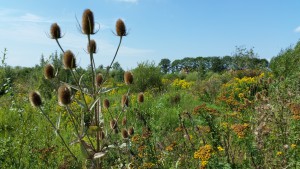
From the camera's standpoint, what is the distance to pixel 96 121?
1983 mm

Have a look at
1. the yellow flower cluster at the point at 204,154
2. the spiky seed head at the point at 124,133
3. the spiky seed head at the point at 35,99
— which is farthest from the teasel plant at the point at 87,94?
the spiky seed head at the point at 124,133

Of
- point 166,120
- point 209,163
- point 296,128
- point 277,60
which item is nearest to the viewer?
point 209,163

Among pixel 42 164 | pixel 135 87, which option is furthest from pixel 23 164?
pixel 135 87

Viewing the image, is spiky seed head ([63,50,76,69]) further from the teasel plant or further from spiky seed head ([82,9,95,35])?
spiky seed head ([82,9,95,35])

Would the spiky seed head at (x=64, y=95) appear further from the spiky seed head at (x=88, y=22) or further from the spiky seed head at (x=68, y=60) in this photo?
the spiky seed head at (x=88, y=22)

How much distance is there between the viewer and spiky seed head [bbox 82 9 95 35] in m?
2.02

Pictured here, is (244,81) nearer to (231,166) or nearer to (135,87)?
(135,87)

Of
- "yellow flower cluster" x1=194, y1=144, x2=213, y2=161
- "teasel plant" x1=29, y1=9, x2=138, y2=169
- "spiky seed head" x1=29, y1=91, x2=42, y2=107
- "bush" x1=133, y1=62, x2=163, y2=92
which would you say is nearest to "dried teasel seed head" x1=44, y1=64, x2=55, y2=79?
"teasel plant" x1=29, y1=9, x2=138, y2=169

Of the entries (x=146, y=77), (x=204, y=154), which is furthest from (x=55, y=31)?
(x=146, y=77)

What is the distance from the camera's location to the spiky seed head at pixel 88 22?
2.02m

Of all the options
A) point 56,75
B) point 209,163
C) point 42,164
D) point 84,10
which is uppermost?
point 84,10

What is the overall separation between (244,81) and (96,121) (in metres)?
10.1

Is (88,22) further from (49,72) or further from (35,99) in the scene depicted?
(35,99)

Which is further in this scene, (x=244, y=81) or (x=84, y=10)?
(x=244, y=81)
